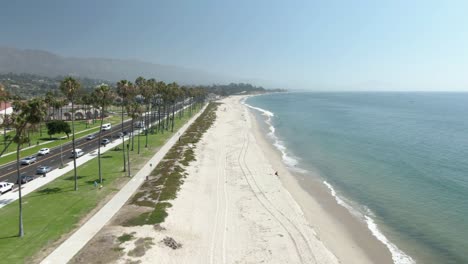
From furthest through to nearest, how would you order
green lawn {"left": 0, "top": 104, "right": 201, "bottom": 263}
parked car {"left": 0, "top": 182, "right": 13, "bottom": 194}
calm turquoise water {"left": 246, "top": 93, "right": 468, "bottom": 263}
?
parked car {"left": 0, "top": 182, "right": 13, "bottom": 194}, calm turquoise water {"left": 246, "top": 93, "right": 468, "bottom": 263}, green lawn {"left": 0, "top": 104, "right": 201, "bottom": 263}

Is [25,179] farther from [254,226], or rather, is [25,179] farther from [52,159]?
[254,226]

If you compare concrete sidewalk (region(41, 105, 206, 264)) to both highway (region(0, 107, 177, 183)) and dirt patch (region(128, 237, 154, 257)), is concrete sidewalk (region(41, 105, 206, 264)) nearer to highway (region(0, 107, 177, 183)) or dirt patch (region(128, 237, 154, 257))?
dirt patch (region(128, 237, 154, 257))

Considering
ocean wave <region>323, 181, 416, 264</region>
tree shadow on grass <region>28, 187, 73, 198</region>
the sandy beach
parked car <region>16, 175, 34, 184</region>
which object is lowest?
ocean wave <region>323, 181, 416, 264</region>

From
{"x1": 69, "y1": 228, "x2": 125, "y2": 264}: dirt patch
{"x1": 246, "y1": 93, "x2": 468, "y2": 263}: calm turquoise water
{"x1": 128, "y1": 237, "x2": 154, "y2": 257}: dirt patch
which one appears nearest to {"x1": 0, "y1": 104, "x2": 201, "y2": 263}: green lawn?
{"x1": 69, "y1": 228, "x2": 125, "y2": 264}: dirt patch

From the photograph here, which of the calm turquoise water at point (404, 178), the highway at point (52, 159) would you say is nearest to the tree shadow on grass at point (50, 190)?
the highway at point (52, 159)

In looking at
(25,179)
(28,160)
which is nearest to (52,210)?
(25,179)

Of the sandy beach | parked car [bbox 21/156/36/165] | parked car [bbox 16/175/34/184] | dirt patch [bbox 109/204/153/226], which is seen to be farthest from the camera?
parked car [bbox 21/156/36/165]

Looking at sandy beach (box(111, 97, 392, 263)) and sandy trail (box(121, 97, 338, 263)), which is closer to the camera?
sandy trail (box(121, 97, 338, 263))
